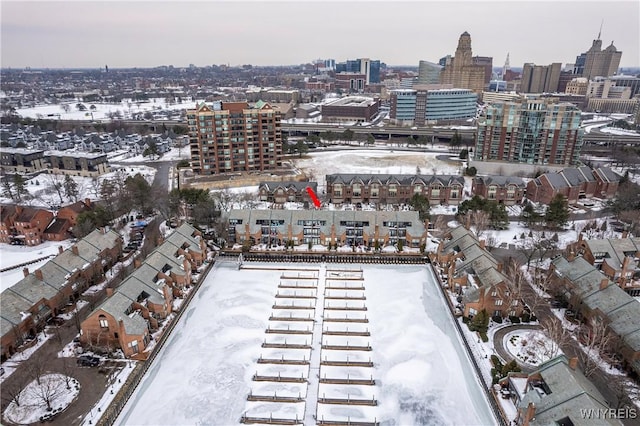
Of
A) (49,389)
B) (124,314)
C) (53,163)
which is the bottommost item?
(49,389)

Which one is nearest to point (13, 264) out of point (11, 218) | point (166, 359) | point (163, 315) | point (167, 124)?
point (11, 218)

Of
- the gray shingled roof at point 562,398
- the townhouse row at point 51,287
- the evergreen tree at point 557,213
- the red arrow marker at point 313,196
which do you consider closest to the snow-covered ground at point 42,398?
the townhouse row at point 51,287

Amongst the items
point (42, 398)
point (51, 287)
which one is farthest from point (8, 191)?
point (42, 398)

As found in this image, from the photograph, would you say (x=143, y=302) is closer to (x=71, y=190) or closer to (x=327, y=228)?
(x=327, y=228)

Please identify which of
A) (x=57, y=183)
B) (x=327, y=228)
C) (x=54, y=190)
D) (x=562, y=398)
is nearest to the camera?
(x=562, y=398)

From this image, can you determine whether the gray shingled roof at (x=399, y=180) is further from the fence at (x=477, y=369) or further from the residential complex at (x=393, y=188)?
the fence at (x=477, y=369)

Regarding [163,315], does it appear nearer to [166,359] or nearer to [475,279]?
[166,359]
